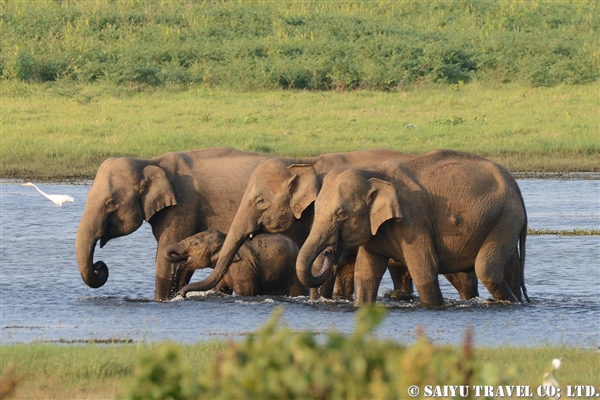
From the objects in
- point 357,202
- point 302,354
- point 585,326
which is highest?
point 302,354

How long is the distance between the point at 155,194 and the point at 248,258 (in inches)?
42.0

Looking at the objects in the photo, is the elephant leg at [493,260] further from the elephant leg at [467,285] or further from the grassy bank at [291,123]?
the grassy bank at [291,123]

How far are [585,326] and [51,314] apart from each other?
4.45 m

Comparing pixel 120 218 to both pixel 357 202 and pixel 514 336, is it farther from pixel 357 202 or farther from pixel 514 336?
pixel 514 336

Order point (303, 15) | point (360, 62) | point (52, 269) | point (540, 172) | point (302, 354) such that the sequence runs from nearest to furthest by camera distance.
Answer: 1. point (302, 354)
2. point (52, 269)
3. point (540, 172)
4. point (360, 62)
5. point (303, 15)

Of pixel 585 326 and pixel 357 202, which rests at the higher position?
pixel 357 202

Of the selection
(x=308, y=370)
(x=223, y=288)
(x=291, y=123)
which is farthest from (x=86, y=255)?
(x=291, y=123)

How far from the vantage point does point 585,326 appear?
9.48m

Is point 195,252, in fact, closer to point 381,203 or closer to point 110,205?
point 110,205

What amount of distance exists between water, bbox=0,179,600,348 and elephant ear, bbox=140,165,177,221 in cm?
88

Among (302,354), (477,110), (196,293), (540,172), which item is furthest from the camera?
(477,110)

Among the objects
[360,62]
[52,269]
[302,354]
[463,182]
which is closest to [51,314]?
[52,269]

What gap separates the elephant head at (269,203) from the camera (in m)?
10.6

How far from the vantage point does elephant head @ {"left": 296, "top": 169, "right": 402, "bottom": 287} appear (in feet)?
32.1
